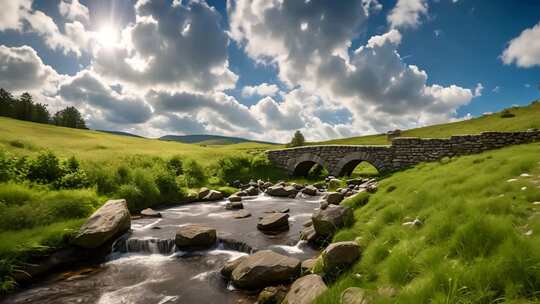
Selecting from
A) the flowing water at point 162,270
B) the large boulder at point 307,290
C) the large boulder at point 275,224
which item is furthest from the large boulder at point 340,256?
the large boulder at point 275,224

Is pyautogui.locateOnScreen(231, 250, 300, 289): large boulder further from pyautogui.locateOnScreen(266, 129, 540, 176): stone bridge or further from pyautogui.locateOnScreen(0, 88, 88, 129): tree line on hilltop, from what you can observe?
pyautogui.locateOnScreen(0, 88, 88, 129): tree line on hilltop

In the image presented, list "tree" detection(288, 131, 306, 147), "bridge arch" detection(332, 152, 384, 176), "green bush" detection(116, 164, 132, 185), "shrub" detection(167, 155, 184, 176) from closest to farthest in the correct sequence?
1. "green bush" detection(116, 164, 132, 185)
2. "shrub" detection(167, 155, 184, 176)
3. "bridge arch" detection(332, 152, 384, 176)
4. "tree" detection(288, 131, 306, 147)

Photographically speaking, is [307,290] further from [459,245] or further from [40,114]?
[40,114]

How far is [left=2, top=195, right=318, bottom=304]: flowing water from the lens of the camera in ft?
26.0

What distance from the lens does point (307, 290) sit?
6105mm

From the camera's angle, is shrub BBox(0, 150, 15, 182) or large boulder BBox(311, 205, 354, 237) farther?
shrub BBox(0, 150, 15, 182)

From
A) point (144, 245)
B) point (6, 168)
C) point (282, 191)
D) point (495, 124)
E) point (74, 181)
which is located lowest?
point (144, 245)

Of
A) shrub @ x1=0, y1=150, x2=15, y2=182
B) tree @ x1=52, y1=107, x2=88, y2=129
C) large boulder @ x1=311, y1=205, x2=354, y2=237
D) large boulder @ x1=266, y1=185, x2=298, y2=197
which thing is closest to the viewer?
large boulder @ x1=311, y1=205, x2=354, y2=237

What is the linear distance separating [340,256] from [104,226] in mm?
10246

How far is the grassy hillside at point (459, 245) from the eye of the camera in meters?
4.07

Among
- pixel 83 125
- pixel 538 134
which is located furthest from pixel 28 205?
pixel 83 125

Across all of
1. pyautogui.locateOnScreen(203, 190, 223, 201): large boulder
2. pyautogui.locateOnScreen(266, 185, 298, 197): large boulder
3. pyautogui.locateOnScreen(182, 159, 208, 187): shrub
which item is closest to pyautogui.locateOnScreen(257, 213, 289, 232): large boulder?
pyautogui.locateOnScreen(203, 190, 223, 201): large boulder

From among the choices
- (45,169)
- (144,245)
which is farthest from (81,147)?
(144,245)

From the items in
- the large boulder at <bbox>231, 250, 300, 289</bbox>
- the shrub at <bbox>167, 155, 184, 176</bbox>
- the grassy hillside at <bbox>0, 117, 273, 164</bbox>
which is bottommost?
the large boulder at <bbox>231, 250, 300, 289</bbox>
